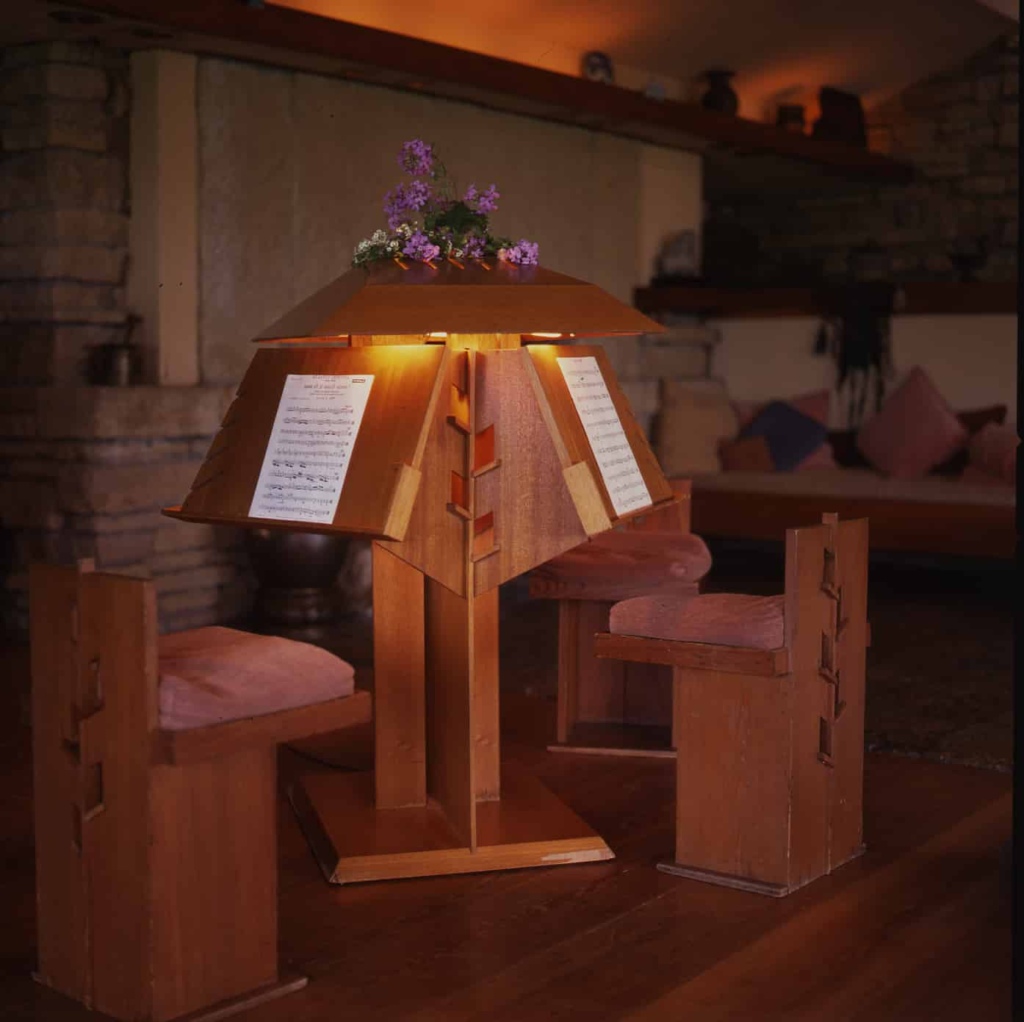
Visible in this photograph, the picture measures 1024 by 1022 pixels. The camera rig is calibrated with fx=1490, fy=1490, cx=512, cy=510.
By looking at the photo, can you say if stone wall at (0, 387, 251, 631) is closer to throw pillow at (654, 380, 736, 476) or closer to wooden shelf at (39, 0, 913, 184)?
wooden shelf at (39, 0, 913, 184)

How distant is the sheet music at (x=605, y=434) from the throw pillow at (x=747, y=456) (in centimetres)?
478

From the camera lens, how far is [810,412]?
326 inches

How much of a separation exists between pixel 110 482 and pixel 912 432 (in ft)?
13.6

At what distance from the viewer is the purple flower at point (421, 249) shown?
330 cm

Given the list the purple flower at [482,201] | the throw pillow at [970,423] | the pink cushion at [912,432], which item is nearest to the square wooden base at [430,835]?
the purple flower at [482,201]

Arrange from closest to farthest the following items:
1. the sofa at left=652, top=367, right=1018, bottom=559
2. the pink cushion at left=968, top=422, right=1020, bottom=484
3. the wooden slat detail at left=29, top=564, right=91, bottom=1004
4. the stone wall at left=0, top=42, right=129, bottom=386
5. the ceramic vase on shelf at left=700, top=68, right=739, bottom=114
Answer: the wooden slat detail at left=29, top=564, right=91, bottom=1004, the stone wall at left=0, top=42, right=129, bottom=386, the sofa at left=652, top=367, right=1018, bottom=559, the pink cushion at left=968, top=422, right=1020, bottom=484, the ceramic vase on shelf at left=700, top=68, right=739, bottom=114

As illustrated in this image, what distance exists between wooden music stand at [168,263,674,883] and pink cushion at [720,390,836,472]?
4752 millimetres

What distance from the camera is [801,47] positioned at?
827 centimetres

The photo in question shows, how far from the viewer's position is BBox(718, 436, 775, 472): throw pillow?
808 centimetres

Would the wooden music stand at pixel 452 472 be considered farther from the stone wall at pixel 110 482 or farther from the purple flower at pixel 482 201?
the stone wall at pixel 110 482

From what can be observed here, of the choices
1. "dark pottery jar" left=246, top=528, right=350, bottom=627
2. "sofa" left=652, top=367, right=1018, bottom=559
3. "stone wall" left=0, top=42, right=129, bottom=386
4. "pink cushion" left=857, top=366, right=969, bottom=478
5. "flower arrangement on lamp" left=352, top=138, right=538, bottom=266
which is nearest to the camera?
"flower arrangement on lamp" left=352, top=138, right=538, bottom=266

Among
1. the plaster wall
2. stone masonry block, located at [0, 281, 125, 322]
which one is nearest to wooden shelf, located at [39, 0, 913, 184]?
the plaster wall

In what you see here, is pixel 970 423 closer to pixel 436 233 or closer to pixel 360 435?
pixel 436 233

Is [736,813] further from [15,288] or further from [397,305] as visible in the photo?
[15,288]
